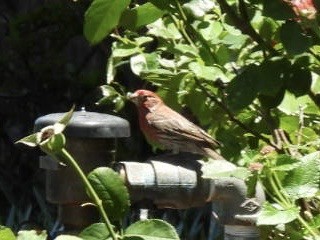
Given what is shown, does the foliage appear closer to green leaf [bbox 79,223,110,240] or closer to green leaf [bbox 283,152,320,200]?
green leaf [bbox 283,152,320,200]

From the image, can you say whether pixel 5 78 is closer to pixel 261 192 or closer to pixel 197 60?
pixel 197 60

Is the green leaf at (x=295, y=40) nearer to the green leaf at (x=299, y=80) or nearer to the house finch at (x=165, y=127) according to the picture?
the green leaf at (x=299, y=80)

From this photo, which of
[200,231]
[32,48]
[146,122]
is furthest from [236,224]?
[32,48]

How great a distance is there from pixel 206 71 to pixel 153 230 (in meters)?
0.91

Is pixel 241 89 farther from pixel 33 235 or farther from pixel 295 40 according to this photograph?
pixel 33 235

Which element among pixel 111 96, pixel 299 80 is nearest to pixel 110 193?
pixel 299 80

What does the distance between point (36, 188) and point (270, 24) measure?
4.07 m

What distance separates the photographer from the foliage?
1.62 metres

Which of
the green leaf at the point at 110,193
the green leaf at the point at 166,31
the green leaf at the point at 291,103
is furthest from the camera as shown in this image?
the green leaf at the point at 166,31

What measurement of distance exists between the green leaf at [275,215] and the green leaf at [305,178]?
25 mm

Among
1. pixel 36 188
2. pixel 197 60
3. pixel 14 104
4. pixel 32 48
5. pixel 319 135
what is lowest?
pixel 36 188

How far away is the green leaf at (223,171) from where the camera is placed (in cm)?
161

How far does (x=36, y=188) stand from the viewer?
19.7ft

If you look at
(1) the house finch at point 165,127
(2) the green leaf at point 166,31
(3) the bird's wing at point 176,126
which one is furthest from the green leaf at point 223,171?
(3) the bird's wing at point 176,126
